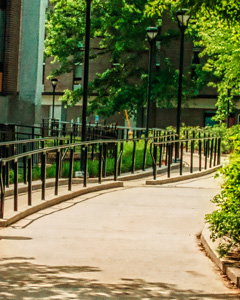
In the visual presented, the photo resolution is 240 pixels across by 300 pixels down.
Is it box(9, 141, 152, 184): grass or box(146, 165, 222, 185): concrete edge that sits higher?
box(9, 141, 152, 184): grass

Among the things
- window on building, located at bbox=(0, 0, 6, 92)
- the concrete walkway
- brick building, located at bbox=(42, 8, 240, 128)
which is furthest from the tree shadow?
brick building, located at bbox=(42, 8, 240, 128)

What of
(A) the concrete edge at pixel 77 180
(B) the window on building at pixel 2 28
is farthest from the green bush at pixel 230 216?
(B) the window on building at pixel 2 28

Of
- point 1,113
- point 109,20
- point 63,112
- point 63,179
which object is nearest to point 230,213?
point 63,179

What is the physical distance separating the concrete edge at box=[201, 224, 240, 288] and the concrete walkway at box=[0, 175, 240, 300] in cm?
8

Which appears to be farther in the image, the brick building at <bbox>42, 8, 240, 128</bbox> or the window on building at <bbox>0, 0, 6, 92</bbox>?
the brick building at <bbox>42, 8, 240, 128</bbox>

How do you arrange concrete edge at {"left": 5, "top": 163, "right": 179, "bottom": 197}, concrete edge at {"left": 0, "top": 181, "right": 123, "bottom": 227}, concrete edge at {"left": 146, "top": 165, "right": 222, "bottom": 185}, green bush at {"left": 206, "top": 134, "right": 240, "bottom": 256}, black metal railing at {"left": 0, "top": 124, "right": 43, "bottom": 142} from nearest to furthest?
green bush at {"left": 206, "top": 134, "right": 240, "bottom": 256} < concrete edge at {"left": 0, "top": 181, "right": 123, "bottom": 227} < concrete edge at {"left": 5, "top": 163, "right": 179, "bottom": 197} < concrete edge at {"left": 146, "top": 165, "right": 222, "bottom": 185} < black metal railing at {"left": 0, "top": 124, "right": 43, "bottom": 142}

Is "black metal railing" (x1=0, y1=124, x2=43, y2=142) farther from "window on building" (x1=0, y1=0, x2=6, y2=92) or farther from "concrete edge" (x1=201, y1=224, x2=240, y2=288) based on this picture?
"concrete edge" (x1=201, y1=224, x2=240, y2=288)

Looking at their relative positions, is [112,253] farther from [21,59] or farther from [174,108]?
[174,108]

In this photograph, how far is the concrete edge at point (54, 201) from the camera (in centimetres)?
1124

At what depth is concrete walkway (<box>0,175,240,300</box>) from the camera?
276 inches

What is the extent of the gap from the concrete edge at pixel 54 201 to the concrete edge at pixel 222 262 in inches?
120

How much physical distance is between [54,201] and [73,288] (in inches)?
265

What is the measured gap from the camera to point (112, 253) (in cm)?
911

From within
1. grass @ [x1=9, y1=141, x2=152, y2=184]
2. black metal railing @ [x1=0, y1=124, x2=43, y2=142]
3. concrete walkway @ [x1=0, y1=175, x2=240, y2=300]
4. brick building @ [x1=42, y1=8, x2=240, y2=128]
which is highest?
brick building @ [x1=42, y1=8, x2=240, y2=128]
